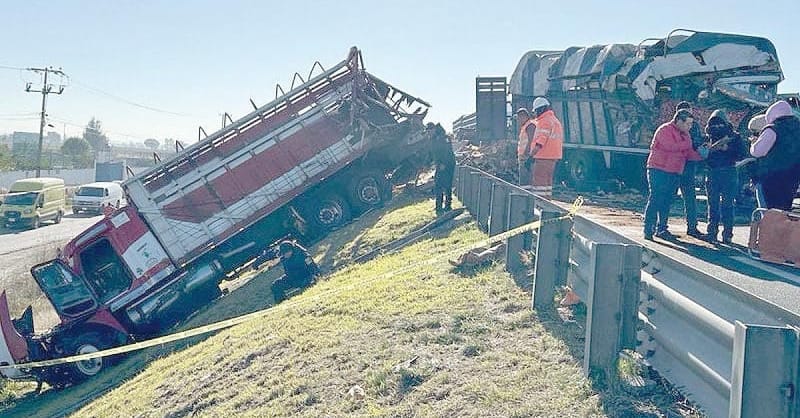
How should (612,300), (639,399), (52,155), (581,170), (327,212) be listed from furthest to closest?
(52,155) → (327,212) → (581,170) → (612,300) → (639,399)

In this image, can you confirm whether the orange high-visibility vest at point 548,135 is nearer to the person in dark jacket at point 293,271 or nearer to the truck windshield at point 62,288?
the person in dark jacket at point 293,271

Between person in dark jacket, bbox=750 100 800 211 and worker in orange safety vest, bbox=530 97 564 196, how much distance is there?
295cm

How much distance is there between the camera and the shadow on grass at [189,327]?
1014 centimetres

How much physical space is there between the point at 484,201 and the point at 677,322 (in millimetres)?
6088

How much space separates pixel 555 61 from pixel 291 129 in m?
6.53

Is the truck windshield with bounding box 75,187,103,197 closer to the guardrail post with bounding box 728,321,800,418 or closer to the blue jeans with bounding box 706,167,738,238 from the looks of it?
the blue jeans with bounding box 706,167,738,238

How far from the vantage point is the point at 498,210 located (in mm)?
7555

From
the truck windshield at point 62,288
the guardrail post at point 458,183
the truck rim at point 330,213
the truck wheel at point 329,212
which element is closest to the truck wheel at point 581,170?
the guardrail post at point 458,183

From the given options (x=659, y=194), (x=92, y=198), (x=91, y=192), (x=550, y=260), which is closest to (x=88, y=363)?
(x=550, y=260)

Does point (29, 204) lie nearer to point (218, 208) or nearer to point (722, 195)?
point (218, 208)

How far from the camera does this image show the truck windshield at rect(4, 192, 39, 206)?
3288 cm

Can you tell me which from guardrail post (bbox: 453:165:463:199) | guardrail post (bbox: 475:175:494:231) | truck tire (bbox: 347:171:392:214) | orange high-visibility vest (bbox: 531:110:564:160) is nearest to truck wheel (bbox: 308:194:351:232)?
truck tire (bbox: 347:171:392:214)

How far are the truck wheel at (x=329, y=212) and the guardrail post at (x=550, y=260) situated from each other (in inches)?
414

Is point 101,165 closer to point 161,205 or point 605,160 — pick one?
point 161,205
